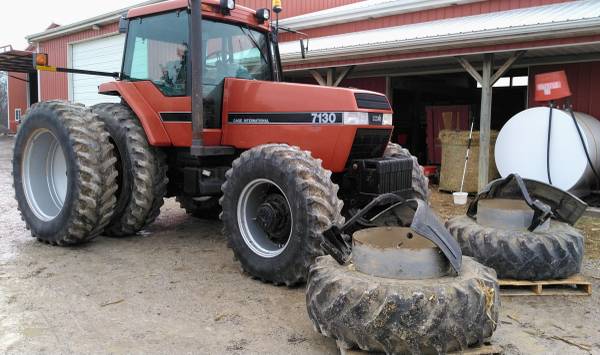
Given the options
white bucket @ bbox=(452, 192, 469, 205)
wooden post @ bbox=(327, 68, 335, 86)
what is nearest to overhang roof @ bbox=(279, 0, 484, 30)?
wooden post @ bbox=(327, 68, 335, 86)

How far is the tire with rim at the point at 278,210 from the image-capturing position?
389 cm

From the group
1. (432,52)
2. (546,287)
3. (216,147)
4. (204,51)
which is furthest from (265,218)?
(432,52)

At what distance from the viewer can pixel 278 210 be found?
14.0 feet

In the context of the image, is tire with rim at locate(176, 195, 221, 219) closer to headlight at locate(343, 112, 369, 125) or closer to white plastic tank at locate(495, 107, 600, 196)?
headlight at locate(343, 112, 369, 125)

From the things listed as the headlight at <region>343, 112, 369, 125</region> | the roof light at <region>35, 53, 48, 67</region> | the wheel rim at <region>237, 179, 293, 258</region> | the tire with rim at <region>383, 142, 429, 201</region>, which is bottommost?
the wheel rim at <region>237, 179, 293, 258</region>

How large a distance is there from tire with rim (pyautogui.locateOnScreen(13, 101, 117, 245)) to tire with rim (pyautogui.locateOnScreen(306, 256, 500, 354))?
3114 millimetres

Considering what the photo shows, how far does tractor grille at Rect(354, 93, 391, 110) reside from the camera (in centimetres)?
454

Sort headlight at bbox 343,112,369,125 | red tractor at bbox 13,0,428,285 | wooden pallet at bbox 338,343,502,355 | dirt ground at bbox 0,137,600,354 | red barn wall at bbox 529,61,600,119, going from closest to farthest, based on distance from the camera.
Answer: wooden pallet at bbox 338,343,502,355 < dirt ground at bbox 0,137,600,354 < red tractor at bbox 13,0,428,285 < headlight at bbox 343,112,369,125 < red barn wall at bbox 529,61,600,119

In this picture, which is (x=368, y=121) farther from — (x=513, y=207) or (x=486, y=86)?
(x=486, y=86)

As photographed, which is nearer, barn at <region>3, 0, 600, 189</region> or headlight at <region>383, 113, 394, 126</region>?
headlight at <region>383, 113, 394, 126</region>

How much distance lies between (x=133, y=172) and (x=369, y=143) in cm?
243

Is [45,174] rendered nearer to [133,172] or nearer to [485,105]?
[133,172]

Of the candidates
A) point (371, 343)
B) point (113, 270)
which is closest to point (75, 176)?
point (113, 270)

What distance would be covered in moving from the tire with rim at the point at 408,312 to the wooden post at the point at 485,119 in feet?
20.6
